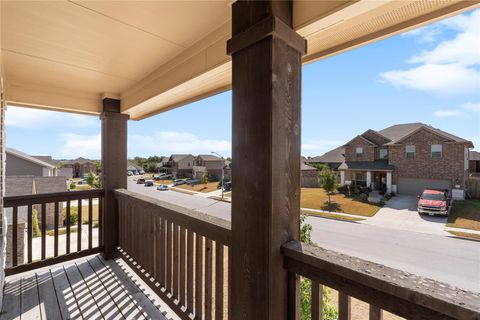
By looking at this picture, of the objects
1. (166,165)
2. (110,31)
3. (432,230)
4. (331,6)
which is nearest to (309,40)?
(331,6)

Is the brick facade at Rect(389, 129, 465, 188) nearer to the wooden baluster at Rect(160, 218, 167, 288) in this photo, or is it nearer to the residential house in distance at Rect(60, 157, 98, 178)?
the wooden baluster at Rect(160, 218, 167, 288)

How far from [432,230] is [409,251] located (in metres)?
1.26

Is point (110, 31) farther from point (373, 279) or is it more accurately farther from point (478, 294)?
point (478, 294)

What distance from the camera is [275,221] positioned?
1.01 metres

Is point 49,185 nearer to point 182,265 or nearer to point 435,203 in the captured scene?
point 182,265

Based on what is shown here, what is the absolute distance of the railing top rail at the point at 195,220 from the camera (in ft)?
4.70

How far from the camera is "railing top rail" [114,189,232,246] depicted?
56.4 inches

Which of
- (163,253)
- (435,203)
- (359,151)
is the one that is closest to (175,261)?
(163,253)

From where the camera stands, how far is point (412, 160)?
7633 millimetres

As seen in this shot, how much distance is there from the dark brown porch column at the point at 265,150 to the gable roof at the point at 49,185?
14973mm

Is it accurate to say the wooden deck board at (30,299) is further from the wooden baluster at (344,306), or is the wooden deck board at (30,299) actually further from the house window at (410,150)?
the house window at (410,150)

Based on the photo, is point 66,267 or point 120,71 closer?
point 120,71

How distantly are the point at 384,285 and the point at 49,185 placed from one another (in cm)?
1638

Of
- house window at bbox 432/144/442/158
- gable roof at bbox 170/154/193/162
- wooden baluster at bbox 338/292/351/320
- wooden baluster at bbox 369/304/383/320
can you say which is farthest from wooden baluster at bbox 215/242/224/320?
gable roof at bbox 170/154/193/162
